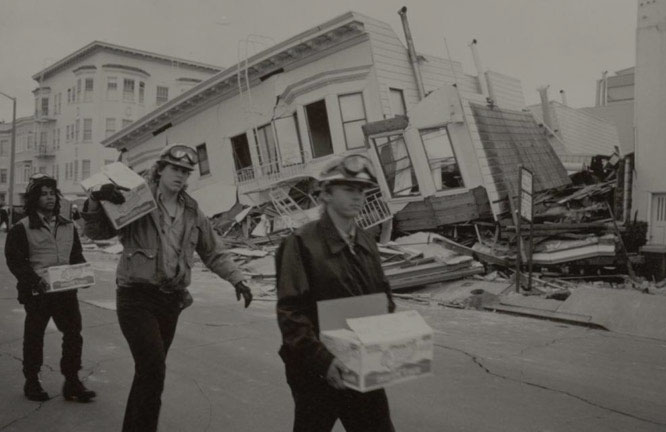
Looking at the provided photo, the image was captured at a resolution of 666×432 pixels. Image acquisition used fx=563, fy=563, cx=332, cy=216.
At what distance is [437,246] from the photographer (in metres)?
13.5

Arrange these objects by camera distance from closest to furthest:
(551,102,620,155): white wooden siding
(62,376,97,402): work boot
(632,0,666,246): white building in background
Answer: (62,376,97,402): work boot < (632,0,666,246): white building in background < (551,102,620,155): white wooden siding

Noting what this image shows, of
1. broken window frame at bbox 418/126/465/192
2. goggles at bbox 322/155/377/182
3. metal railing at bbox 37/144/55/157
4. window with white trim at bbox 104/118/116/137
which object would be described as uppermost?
metal railing at bbox 37/144/55/157

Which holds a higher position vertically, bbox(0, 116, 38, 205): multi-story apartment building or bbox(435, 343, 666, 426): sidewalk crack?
bbox(0, 116, 38, 205): multi-story apartment building

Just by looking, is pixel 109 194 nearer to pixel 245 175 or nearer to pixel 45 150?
pixel 245 175

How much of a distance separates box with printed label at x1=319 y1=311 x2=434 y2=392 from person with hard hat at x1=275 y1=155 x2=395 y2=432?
4.4 inches

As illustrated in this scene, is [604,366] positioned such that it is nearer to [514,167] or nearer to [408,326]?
[408,326]

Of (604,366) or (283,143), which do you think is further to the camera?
(283,143)

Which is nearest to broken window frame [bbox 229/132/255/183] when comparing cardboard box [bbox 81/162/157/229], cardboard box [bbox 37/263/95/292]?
cardboard box [bbox 37/263/95/292]

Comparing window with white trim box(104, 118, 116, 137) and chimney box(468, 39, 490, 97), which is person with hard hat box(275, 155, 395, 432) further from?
window with white trim box(104, 118, 116, 137)

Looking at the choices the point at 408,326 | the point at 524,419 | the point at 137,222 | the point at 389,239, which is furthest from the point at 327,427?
the point at 389,239

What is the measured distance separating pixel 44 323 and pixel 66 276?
459mm

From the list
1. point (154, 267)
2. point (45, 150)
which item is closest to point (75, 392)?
point (154, 267)

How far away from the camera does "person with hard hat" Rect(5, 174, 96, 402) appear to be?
466 cm

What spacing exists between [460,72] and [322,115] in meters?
5.66
